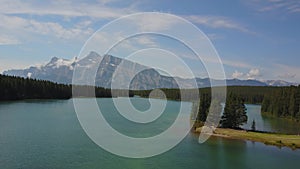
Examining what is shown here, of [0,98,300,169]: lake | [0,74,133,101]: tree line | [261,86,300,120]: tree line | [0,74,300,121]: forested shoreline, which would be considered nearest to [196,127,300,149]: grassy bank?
[0,98,300,169]: lake

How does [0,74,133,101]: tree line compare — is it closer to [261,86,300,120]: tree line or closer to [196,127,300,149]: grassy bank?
[196,127,300,149]: grassy bank

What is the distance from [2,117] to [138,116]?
22250mm

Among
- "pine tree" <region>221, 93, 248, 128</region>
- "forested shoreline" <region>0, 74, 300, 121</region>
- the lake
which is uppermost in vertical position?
"forested shoreline" <region>0, 74, 300, 121</region>

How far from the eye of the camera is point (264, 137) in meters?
48.2

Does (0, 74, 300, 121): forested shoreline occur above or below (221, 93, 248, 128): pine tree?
above

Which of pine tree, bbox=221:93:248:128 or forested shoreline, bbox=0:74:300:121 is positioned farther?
forested shoreline, bbox=0:74:300:121

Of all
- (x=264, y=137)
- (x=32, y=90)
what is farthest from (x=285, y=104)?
(x=32, y=90)

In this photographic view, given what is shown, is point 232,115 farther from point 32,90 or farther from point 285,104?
point 32,90

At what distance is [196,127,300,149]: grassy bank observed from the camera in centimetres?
4524

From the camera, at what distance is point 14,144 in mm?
34219

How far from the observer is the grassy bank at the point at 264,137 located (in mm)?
45241

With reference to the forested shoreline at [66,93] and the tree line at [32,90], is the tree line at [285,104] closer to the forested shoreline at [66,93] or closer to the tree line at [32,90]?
the forested shoreline at [66,93]

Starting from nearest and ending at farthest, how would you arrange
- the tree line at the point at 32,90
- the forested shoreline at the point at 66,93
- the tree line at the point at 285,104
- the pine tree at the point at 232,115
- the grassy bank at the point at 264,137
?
the grassy bank at the point at 264,137 < the pine tree at the point at 232,115 < the tree line at the point at 285,104 < the forested shoreline at the point at 66,93 < the tree line at the point at 32,90

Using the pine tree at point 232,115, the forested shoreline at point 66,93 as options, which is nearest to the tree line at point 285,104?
the forested shoreline at point 66,93
